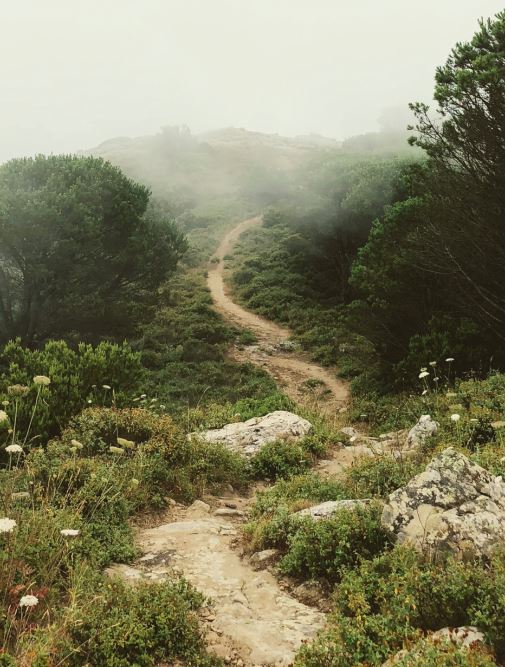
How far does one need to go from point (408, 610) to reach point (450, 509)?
49.2 inches

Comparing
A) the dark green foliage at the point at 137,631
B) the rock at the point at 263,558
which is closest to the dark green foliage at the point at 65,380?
the rock at the point at 263,558

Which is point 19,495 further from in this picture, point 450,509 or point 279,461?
point 279,461

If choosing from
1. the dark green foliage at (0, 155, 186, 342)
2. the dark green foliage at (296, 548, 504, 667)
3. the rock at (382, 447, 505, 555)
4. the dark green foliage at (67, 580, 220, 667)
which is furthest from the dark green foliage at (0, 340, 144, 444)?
the dark green foliage at (0, 155, 186, 342)

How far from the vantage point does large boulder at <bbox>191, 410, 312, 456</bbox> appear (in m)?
9.80

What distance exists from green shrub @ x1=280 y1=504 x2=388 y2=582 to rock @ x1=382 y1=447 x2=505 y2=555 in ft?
0.80

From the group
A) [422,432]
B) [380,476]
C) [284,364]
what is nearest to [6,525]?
[380,476]

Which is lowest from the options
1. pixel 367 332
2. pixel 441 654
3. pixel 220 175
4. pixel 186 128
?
pixel 367 332

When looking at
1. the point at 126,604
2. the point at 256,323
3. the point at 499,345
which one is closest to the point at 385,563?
the point at 126,604

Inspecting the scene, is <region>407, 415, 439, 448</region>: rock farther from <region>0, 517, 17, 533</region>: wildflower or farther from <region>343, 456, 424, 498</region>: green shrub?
<region>0, 517, 17, 533</region>: wildflower

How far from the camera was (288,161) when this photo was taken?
85.8 metres

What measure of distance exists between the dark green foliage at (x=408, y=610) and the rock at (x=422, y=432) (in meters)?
4.18

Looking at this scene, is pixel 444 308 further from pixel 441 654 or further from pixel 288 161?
pixel 288 161

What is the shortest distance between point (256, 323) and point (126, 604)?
23.8 metres

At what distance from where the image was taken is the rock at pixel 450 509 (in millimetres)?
3996
